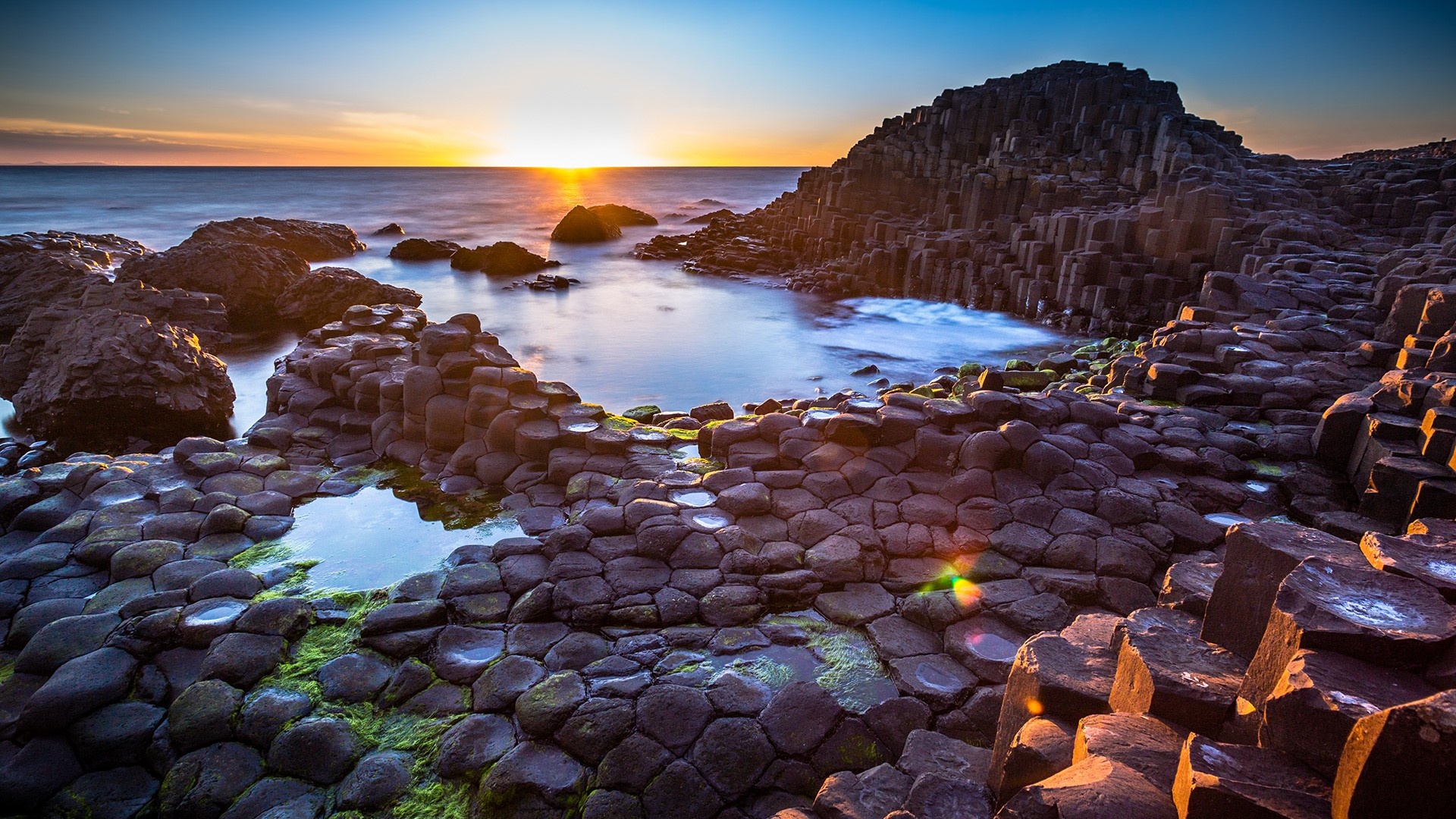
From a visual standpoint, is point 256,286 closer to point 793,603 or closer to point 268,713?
point 268,713

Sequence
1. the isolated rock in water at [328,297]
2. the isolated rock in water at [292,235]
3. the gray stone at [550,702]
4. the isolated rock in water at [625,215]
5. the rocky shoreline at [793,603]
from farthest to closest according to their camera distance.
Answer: the isolated rock in water at [625,215] < the isolated rock in water at [292,235] < the isolated rock in water at [328,297] < the gray stone at [550,702] < the rocky shoreline at [793,603]

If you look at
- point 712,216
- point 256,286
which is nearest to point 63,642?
point 256,286

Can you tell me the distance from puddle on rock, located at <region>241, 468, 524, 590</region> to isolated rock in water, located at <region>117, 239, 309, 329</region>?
13054mm

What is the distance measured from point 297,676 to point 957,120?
31.3 meters

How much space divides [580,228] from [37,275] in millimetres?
23790

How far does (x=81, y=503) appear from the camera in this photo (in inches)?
225

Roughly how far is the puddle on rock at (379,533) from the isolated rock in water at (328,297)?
1133 cm

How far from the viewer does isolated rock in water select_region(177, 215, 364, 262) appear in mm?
23500

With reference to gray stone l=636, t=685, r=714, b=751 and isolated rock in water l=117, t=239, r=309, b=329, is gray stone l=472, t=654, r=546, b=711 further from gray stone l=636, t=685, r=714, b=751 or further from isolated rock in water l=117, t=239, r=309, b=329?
isolated rock in water l=117, t=239, r=309, b=329

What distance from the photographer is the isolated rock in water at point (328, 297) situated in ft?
53.6

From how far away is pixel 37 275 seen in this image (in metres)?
15.1

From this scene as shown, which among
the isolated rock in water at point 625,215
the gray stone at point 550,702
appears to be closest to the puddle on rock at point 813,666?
the gray stone at point 550,702

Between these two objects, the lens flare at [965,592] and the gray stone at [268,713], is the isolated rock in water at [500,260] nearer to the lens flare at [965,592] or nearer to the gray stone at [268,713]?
the gray stone at [268,713]

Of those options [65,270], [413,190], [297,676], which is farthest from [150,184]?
[297,676]
